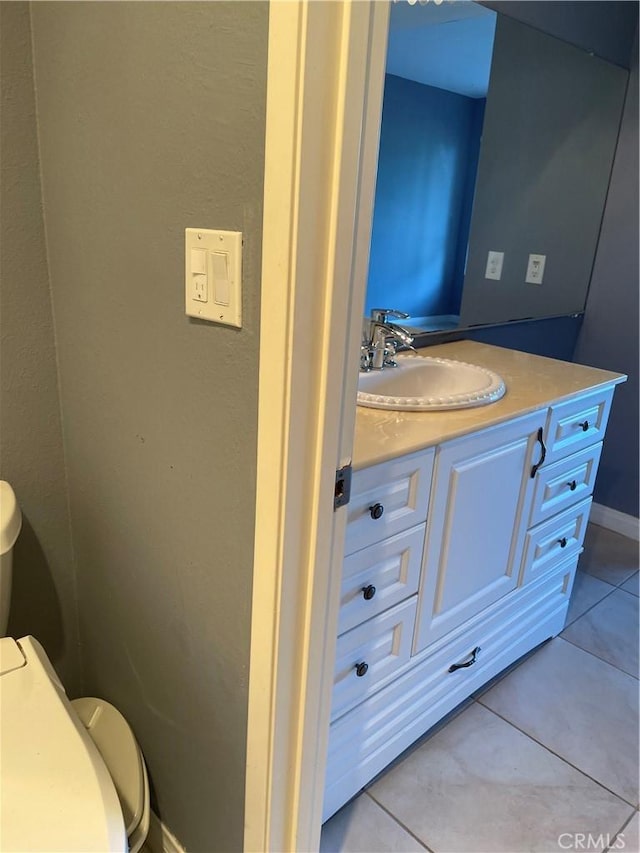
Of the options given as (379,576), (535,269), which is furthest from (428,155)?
(379,576)

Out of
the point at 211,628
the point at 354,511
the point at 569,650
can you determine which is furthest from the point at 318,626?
the point at 569,650

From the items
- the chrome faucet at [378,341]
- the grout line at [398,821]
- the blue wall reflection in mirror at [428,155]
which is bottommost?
the grout line at [398,821]

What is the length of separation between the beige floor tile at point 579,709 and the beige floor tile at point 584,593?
0.67 ft

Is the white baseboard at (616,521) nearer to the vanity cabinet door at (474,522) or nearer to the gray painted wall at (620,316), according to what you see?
the gray painted wall at (620,316)

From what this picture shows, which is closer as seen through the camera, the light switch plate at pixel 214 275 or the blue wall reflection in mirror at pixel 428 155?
the light switch plate at pixel 214 275

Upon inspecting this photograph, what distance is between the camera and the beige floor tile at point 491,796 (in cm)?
138

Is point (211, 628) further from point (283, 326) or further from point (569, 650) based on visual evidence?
point (569, 650)

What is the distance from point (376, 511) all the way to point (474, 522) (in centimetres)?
40

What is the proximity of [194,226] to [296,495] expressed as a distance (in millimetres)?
359

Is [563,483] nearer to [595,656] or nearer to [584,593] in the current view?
[595,656]

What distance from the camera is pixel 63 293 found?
44.5 inches

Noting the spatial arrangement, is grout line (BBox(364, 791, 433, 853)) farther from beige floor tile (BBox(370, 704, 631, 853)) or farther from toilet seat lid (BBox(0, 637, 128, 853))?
toilet seat lid (BBox(0, 637, 128, 853))

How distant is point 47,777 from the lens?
0.87 metres

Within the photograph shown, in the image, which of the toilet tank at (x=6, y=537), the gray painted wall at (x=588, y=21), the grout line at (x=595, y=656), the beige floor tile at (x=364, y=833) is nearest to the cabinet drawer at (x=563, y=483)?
the grout line at (x=595, y=656)
